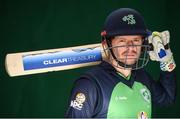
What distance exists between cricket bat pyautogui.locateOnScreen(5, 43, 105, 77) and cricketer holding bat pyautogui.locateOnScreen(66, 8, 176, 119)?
207mm

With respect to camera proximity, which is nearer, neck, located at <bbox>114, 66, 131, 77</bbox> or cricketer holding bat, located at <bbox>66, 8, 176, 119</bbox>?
cricketer holding bat, located at <bbox>66, 8, 176, 119</bbox>

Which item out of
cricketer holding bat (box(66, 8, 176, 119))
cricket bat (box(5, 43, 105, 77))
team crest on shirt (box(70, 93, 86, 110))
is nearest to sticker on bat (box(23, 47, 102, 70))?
cricket bat (box(5, 43, 105, 77))

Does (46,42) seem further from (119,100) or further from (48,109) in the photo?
(119,100)

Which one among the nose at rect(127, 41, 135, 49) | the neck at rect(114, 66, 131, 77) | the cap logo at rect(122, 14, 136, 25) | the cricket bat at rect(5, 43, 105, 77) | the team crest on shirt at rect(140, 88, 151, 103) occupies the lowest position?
the team crest on shirt at rect(140, 88, 151, 103)

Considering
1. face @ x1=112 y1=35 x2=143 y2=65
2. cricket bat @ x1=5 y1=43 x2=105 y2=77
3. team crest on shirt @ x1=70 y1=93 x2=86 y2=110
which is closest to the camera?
team crest on shirt @ x1=70 y1=93 x2=86 y2=110

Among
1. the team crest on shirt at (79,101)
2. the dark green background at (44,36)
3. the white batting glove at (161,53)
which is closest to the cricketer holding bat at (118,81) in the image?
the team crest on shirt at (79,101)

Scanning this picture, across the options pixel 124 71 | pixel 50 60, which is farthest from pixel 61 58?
pixel 124 71

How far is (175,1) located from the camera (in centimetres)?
336

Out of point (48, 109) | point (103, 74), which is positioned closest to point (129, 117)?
point (103, 74)

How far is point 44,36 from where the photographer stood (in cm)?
300

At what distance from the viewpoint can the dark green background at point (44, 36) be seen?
9.51 feet

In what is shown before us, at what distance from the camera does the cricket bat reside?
2.39m

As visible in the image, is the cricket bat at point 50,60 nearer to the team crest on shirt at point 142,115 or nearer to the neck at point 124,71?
the neck at point 124,71

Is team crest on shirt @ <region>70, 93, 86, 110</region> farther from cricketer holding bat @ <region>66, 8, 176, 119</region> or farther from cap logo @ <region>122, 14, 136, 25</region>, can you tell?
cap logo @ <region>122, 14, 136, 25</region>
